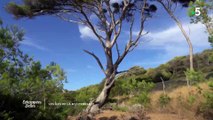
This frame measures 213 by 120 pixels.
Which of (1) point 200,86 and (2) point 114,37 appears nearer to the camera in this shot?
(1) point 200,86

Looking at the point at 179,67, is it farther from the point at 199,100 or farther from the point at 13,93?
the point at 13,93

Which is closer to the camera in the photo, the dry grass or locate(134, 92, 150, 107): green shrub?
the dry grass

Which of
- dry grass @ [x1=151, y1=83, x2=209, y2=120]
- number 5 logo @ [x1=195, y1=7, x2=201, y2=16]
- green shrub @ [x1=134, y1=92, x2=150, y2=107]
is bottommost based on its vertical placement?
dry grass @ [x1=151, y1=83, x2=209, y2=120]

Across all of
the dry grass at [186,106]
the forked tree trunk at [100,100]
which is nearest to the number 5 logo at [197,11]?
the dry grass at [186,106]

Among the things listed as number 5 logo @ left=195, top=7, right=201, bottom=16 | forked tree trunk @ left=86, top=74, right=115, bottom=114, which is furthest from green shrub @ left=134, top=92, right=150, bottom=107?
number 5 logo @ left=195, top=7, right=201, bottom=16

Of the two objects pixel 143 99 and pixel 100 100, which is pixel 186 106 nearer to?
pixel 143 99

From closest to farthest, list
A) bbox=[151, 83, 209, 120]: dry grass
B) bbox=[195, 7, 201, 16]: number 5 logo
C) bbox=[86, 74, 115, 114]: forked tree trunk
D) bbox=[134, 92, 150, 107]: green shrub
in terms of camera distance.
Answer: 1. bbox=[195, 7, 201, 16]: number 5 logo
2. bbox=[151, 83, 209, 120]: dry grass
3. bbox=[86, 74, 115, 114]: forked tree trunk
4. bbox=[134, 92, 150, 107]: green shrub

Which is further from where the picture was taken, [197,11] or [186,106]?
[186,106]

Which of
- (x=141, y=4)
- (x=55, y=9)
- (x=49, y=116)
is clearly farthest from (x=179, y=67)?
(x=49, y=116)

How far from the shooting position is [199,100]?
11.6m

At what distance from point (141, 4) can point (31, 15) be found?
5125 millimetres

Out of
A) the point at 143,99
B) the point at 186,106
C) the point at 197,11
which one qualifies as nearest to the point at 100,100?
the point at 143,99

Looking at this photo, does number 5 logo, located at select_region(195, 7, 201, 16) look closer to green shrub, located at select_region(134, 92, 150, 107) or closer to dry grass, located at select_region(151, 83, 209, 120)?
dry grass, located at select_region(151, 83, 209, 120)

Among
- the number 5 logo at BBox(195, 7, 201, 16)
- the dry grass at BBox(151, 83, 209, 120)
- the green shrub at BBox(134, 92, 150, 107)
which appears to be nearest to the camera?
the number 5 logo at BBox(195, 7, 201, 16)
